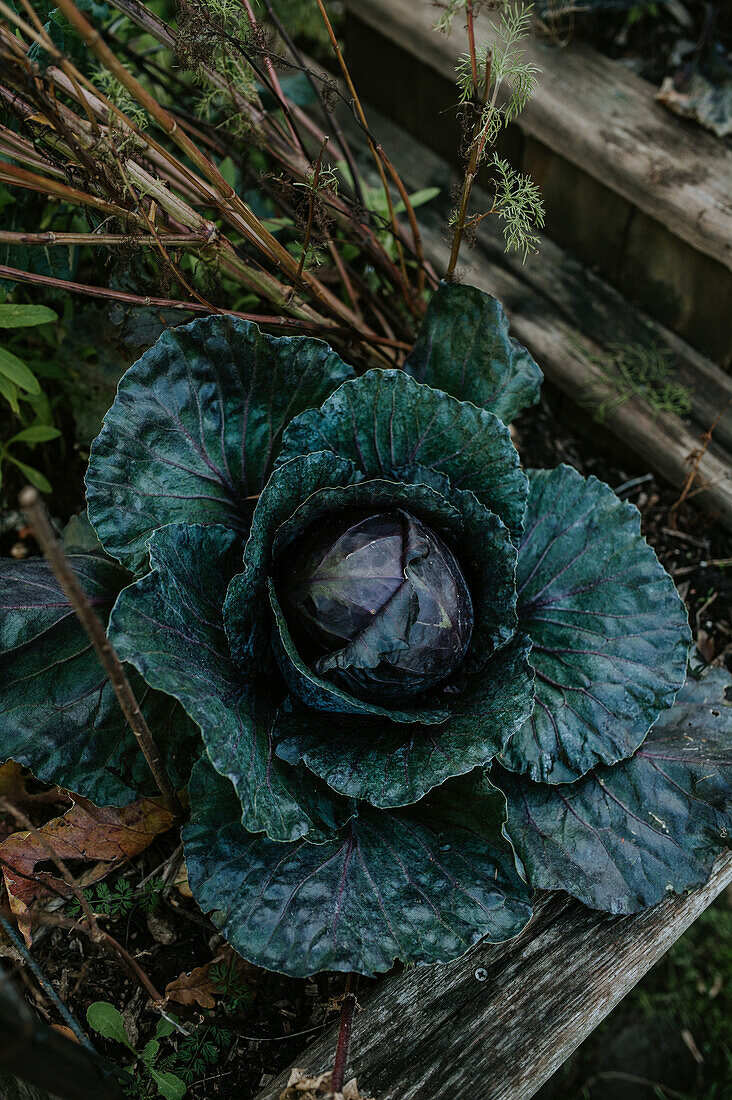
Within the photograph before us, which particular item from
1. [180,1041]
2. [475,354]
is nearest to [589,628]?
[475,354]

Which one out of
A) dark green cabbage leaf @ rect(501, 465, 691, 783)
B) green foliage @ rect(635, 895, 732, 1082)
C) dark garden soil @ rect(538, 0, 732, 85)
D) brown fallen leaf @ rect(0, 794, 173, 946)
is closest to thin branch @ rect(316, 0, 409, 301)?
dark green cabbage leaf @ rect(501, 465, 691, 783)

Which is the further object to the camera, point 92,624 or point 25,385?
point 25,385

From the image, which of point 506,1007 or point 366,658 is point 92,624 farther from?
point 506,1007

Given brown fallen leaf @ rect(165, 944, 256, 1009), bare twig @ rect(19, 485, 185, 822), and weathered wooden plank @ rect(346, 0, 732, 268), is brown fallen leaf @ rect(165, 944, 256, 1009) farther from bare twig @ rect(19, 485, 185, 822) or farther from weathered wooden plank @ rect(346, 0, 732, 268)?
weathered wooden plank @ rect(346, 0, 732, 268)

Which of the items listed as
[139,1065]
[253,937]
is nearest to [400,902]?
[253,937]

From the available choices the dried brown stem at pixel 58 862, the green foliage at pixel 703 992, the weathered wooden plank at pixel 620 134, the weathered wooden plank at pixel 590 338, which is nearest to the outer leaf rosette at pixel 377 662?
the dried brown stem at pixel 58 862
